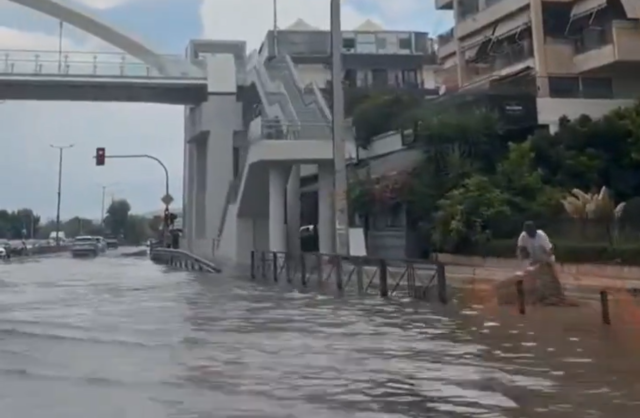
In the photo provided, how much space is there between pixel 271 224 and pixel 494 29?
16.1m

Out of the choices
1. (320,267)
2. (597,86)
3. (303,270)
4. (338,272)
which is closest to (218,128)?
(597,86)

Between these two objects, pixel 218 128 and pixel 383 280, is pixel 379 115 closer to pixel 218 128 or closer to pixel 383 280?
pixel 218 128

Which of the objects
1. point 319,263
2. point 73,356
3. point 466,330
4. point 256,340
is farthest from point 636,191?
point 73,356

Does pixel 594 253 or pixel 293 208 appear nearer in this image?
pixel 594 253

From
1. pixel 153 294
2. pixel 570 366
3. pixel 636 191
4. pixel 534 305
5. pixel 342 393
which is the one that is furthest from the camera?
pixel 636 191

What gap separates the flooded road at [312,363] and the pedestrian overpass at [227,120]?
706 inches

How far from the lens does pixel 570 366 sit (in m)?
9.30

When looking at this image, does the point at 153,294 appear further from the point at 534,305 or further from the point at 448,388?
the point at 448,388

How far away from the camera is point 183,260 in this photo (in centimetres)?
3981

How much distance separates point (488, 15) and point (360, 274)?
25.8 m

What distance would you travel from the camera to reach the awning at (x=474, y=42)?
4341 centimetres

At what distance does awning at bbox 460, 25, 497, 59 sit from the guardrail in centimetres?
1837

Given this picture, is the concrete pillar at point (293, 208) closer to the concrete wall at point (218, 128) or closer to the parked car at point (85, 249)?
the concrete wall at point (218, 128)

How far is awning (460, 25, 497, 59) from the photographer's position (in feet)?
142
